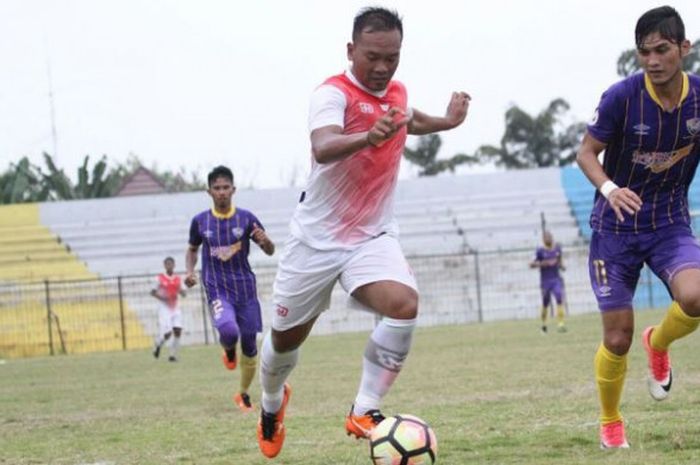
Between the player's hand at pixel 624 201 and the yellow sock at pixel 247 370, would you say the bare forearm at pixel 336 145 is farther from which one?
the yellow sock at pixel 247 370

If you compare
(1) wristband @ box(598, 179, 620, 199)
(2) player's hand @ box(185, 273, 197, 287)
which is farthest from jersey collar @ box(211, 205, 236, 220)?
(1) wristband @ box(598, 179, 620, 199)

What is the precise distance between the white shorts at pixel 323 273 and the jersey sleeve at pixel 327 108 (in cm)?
71

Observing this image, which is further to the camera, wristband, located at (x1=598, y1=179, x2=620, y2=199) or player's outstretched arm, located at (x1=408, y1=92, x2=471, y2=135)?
player's outstretched arm, located at (x1=408, y1=92, x2=471, y2=135)

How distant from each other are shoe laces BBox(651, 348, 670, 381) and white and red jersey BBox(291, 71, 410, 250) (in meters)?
2.14

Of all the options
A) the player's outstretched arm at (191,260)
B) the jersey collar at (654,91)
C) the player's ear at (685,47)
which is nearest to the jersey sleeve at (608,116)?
the jersey collar at (654,91)

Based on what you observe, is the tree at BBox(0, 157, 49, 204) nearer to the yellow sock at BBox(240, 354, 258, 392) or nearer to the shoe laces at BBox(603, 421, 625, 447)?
the yellow sock at BBox(240, 354, 258, 392)

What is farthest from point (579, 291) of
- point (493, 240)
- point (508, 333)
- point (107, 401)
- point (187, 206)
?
point (107, 401)

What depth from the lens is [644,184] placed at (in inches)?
286

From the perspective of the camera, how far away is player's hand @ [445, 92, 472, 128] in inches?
285

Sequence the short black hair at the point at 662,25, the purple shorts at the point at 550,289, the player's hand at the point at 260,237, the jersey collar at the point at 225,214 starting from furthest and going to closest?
the purple shorts at the point at 550,289 < the jersey collar at the point at 225,214 < the player's hand at the point at 260,237 < the short black hair at the point at 662,25

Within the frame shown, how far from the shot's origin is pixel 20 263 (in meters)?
37.2

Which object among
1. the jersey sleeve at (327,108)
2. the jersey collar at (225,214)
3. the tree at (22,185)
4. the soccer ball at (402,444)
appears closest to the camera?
the soccer ball at (402,444)

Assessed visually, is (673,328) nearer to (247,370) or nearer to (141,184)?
(247,370)

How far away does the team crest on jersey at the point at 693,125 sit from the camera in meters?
7.11
